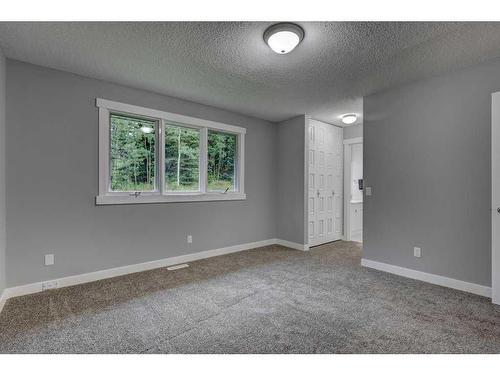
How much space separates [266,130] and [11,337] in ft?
14.3

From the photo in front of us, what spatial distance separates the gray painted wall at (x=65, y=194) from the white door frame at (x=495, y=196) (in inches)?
142

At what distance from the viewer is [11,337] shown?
6.20 feet

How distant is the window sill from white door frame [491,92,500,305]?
3.27m

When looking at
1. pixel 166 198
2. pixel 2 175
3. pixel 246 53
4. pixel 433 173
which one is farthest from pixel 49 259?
pixel 433 173

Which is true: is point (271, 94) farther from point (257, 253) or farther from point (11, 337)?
point (11, 337)

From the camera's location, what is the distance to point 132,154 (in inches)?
137

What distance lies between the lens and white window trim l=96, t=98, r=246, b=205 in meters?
3.14

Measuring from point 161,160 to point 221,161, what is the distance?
111 centimetres

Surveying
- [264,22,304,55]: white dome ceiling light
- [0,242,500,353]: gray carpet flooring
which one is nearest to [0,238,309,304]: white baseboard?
[0,242,500,353]: gray carpet flooring

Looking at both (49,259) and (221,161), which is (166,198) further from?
(49,259)

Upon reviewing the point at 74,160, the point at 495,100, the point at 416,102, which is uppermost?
the point at 416,102

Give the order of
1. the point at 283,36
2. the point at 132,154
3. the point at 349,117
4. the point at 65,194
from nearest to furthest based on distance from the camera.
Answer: the point at 283,36 < the point at 65,194 < the point at 132,154 < the point at 349,117

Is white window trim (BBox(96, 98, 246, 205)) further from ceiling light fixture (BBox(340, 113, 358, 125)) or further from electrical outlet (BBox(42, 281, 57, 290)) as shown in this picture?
ceiling light fixture (BBox(340, 113, 358, 125))
